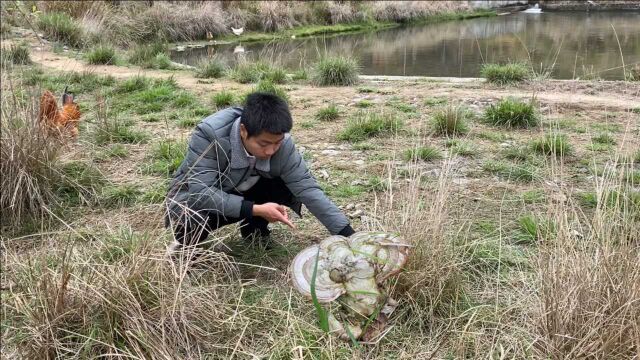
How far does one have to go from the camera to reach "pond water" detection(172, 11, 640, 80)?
30.4 feet

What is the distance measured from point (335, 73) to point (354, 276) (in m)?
5.19

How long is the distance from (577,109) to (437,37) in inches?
418

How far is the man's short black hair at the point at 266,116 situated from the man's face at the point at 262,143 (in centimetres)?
2

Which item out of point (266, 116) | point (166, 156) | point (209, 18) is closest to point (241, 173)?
point (266, 116)

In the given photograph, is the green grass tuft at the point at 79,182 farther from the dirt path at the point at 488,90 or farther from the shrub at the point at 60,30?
the shrub at the point at 60,30

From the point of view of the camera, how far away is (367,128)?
176 inches

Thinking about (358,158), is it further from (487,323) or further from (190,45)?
(190,45)

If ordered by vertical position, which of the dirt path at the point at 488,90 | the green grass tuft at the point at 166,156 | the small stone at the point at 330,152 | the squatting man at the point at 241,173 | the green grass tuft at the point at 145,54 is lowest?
the dirt path at the point at 488,90

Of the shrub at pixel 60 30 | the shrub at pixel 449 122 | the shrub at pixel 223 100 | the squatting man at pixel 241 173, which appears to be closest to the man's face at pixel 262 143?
the squatting man at pixel 241 173

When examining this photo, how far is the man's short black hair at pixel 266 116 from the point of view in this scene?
85.6 inches

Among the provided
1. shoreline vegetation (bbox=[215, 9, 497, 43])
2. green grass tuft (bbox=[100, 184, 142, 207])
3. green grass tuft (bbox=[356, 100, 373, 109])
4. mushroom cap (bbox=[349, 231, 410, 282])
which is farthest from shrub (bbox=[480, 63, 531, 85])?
shoreline vegetation (bbox=[215, 9, 497, 43])

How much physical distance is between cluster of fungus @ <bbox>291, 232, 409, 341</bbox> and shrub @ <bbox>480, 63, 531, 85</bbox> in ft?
17.1

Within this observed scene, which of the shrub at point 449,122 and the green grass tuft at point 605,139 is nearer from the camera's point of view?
the green grass tuft at point 605,139

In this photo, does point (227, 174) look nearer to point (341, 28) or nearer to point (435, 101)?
point (435, 101)
